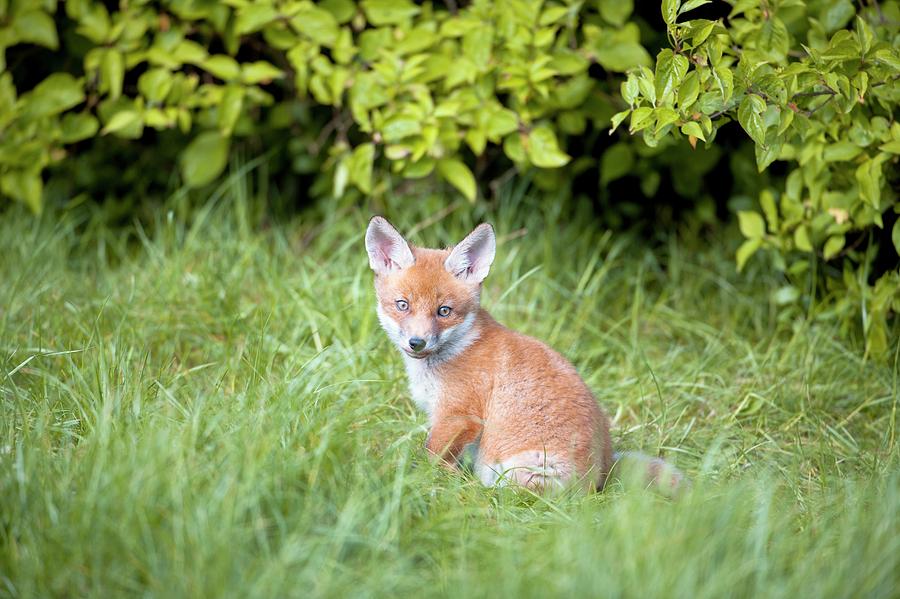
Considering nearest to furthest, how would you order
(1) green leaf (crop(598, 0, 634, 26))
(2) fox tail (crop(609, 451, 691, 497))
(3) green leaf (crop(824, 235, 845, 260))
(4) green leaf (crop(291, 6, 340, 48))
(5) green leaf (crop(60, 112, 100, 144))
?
(2) fox tail (crop(609, 451, 691, 497)) → (3) green leaf (crop(824, 235, 845, 260)) → (1) green leaf (crop(598, 0, 634, 26)) → (4) green leaf (crop(291, 6, 340, 48)) → (5) green leaf (crop(60, 112, 100, 144))

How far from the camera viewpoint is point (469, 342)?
3.92 metres

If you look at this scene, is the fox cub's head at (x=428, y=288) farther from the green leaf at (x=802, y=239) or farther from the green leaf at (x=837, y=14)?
the green leaf at (x=837, y=14)

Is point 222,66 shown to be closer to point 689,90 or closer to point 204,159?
point 204,159

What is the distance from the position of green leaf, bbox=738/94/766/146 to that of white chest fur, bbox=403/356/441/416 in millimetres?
1612

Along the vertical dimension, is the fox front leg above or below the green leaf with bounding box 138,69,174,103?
below

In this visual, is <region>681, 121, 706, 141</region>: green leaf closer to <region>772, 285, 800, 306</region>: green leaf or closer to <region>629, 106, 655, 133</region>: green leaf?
<region>629, 106, 655, 133</region>: green leaf

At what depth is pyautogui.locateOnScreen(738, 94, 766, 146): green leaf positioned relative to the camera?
350 cm

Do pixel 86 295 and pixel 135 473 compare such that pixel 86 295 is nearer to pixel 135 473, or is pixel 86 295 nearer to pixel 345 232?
pixel 345 232

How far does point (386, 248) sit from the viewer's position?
4.09 m

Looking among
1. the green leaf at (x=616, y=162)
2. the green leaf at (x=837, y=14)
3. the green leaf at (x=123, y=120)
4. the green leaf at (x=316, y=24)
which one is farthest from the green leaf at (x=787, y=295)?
the green leaf at (x=123, y=120)

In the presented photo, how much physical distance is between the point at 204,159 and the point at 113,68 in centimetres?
79

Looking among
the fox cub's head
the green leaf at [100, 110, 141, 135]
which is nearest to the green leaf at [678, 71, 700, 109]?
the fox cub's head

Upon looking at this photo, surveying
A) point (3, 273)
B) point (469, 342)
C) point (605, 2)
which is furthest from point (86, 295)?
point (605, 2)

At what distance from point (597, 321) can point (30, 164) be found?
11.6 feet
